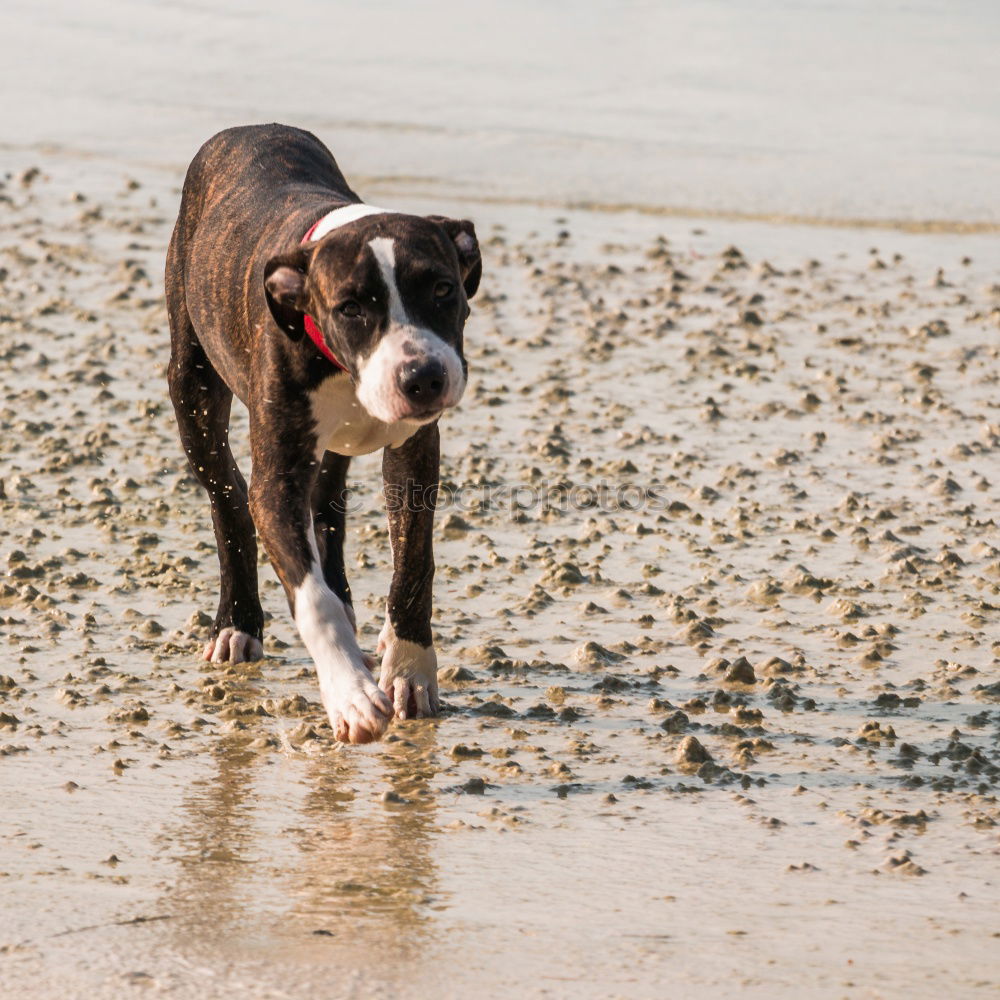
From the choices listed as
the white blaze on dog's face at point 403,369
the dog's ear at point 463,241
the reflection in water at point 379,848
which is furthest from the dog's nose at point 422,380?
the reflection in water at point 379,848

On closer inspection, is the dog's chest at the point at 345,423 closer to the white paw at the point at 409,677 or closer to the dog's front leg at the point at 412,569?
the dog's front leg at the point at 412,569

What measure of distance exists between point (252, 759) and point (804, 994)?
1.91 m

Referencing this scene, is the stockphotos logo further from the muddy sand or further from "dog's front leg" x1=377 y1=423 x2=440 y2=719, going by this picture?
"dog's front leg" x1=377 y1=423 x2=440 y2=719

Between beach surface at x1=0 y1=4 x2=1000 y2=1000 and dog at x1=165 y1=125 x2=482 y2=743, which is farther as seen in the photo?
dog at x1=165 y1=125 x2=482 y2=743

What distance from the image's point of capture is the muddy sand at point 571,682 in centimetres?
384

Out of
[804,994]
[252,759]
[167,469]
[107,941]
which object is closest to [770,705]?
[252,759]

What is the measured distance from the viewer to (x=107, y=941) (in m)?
3.73

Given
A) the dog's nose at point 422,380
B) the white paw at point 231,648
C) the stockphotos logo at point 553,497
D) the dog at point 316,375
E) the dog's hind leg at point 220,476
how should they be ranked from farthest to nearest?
the stockphotos logo at point 553,497 < the dog's hind leg at point 220,476 < the white paw at point 231,648 < the dog at point 316,375 < the dog's nose at point 422,380

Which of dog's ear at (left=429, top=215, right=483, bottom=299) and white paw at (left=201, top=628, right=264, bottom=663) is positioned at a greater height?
dog's ear at (left=429, top=215, right=483, bottom=299)

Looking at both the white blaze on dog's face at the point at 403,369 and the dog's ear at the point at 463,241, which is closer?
the white blaze on dog's face at the point at 403,369

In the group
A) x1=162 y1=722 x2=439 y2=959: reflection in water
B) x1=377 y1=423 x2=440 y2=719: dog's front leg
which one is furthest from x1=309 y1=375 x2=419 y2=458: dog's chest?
x1=162 y1=722 x2=439 y2=959: reflection in water

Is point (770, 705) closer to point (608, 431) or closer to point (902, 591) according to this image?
point (902, 591)

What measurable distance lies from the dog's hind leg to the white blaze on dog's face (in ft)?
4.24

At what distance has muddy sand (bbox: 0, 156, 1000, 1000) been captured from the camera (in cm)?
384
